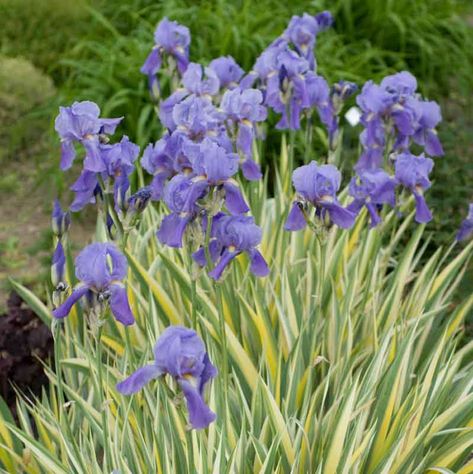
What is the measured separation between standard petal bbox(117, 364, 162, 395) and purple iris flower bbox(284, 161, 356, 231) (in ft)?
2.10

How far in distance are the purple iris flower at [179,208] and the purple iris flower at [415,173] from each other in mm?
765

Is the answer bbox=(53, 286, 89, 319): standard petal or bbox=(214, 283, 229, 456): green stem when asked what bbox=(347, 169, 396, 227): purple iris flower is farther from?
bbox=(53, 286, 89, 319): standard petal

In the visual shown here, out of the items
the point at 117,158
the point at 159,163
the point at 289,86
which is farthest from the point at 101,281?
the point at 289,86

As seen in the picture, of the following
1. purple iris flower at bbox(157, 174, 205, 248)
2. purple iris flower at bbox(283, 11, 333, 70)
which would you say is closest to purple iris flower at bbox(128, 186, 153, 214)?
purple iris flower at bbox(157, 174, 205, 248)

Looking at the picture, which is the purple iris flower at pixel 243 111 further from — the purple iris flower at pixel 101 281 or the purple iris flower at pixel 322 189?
the purple iris flower at pixel 101 281

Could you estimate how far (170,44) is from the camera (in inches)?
114

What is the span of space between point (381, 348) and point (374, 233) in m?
0.72

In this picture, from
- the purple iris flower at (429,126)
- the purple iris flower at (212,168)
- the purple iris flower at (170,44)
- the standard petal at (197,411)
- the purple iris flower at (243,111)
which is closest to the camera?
the standard petal at (197,411)

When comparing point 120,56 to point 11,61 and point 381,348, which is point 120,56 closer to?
point 11,61

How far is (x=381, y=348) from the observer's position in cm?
223

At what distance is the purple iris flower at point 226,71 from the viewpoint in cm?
289

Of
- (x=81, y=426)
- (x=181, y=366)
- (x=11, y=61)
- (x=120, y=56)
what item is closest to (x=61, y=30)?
(x=11, y=61)

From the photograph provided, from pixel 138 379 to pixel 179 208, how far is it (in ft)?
1.44

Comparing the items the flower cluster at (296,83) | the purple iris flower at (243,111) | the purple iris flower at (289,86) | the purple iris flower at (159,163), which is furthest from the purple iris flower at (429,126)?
the purple iris flower at (159,163)
